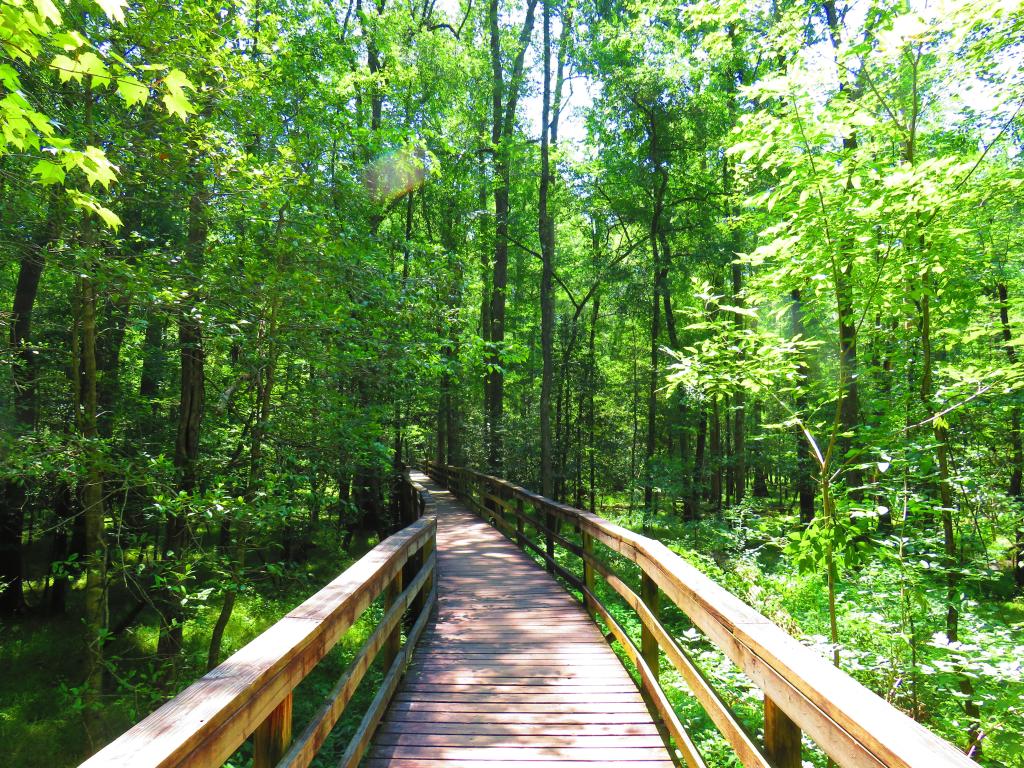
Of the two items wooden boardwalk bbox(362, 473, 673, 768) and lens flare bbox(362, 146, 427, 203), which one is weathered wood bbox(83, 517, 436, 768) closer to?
wooden boardwalk bbox(362, 473, 673, 768)

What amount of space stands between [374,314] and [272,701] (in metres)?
6.13

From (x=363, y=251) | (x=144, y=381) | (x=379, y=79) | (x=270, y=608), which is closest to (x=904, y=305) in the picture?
(x=363, y=251)

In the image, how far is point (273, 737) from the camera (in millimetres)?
1921

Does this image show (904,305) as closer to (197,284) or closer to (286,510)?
(286,510)

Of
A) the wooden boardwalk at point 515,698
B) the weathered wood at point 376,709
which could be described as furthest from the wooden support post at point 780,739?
the weathered wood at point 376,709

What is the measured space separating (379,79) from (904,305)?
10.1 meters

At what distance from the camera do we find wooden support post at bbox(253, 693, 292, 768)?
6.12 ft

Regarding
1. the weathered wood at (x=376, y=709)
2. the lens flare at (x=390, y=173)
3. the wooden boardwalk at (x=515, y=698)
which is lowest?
the wooden boardwalk at (x=515, y=698)

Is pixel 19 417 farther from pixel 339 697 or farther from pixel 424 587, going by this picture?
pixel 339 697

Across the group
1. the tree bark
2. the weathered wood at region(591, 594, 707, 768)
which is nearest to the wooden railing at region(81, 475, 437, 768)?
the weathered wood at region(591, 594, 707, 768)

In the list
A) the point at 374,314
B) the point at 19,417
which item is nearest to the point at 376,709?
the point at 374,314

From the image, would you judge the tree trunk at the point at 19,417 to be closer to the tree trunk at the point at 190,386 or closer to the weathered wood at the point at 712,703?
the tree trunk at the point at 190,386

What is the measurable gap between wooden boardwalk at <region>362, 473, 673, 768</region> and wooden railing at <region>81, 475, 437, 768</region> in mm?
277

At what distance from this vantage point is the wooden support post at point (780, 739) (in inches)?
71.6
